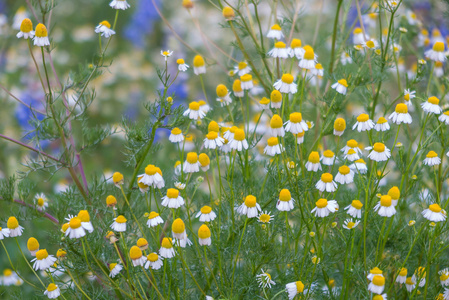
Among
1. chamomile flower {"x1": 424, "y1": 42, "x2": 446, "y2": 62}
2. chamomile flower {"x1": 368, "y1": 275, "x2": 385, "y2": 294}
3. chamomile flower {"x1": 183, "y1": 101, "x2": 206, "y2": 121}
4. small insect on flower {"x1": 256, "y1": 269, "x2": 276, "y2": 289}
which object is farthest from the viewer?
chamomile flower {"x1": 424, "y1": 42, "x2": 446, "y2": 62}

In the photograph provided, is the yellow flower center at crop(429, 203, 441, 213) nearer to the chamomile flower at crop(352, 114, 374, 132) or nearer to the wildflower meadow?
the wildflower meadow

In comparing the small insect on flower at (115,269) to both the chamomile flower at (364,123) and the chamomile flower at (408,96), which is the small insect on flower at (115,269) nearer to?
the chamomile flower at (364,123)

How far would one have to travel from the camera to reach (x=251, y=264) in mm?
983

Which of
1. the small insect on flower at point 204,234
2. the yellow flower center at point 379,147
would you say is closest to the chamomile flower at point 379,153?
the yellow flower center at point 379,147

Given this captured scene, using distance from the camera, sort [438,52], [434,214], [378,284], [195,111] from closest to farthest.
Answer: [378,284]
[434,214]
[195,111]
[438,52]

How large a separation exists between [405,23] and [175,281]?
1047 millimetres

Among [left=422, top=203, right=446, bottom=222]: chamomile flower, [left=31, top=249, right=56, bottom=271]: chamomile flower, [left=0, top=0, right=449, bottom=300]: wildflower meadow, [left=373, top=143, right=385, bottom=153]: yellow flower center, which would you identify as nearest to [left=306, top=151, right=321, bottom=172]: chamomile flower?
[left=0, top=0, right=449, bottom=300]: wildflower meadow

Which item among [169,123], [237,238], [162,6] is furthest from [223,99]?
[162,6]

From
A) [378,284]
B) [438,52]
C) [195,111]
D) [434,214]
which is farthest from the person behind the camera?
[438,52]

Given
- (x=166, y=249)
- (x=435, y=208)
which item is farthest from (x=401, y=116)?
(x=166, y=249)

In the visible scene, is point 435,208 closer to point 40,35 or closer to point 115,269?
point 115,269

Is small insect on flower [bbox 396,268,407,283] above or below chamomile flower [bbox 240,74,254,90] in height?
below

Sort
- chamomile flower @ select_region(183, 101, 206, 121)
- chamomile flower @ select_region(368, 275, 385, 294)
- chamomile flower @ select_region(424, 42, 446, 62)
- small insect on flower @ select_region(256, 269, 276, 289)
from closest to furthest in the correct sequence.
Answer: chamomile flower @ select_region(368, 275, 385, 294) → small insect on flower @ select_region(256, 269, 276, 289) → chamomile flower @ select_region(183, 101, 206, 121) → chamomile flower @ select_region(424, 42, 446, 62)

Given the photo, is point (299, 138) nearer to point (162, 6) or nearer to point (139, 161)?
point (139, 161)
